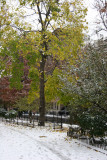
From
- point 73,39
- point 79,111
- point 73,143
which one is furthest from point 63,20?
point 73,143

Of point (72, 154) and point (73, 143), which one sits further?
point (73, 143)

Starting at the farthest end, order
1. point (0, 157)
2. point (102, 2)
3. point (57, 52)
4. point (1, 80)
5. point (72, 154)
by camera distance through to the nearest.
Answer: point (1, 80) → point (102, 2) → point (57, 52) → point (72, 154) → point (0, 157)

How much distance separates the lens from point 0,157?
8.37 metres

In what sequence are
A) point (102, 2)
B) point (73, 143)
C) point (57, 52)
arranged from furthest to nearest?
point (102, 2) → point (57, 52) → point (73, 143)

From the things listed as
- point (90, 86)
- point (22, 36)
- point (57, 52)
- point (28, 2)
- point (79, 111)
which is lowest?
point (79, 111)

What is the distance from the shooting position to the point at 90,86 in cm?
982

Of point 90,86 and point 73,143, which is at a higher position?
point 90,86

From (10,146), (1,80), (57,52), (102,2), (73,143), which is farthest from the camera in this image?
(1,80)

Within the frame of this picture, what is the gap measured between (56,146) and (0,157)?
3.26 metres

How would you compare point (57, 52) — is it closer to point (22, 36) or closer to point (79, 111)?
point (22, 36)

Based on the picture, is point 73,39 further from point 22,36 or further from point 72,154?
point 72,154

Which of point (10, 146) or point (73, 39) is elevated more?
point (73, 39)

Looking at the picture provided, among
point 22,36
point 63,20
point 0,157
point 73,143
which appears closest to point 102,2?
point 63,20

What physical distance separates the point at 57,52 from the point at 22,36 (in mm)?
3452
